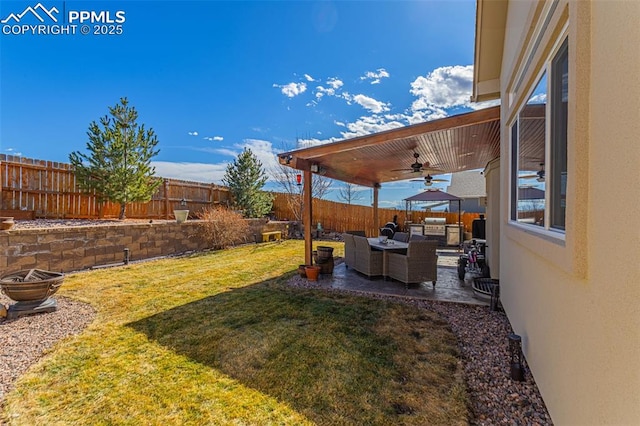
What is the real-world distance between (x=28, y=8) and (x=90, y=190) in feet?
16.6

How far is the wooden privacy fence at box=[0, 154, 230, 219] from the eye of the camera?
773cm

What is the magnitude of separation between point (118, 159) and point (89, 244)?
330 cm

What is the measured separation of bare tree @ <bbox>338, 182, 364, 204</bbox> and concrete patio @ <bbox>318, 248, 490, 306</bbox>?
592 inches

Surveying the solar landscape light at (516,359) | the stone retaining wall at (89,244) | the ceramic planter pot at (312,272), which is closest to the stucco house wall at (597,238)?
the solar landscape light at (516,359)

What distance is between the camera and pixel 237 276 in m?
6.72

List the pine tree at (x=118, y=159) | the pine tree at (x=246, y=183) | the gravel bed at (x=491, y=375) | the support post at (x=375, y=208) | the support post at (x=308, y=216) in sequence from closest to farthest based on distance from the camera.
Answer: the gravel bed at (x=491, y=375), the support post at (x=308, y=216), the pine tree at (x=118, y=159), the support post at (x=375, y=208), the pine tree at (x=246, y=183)

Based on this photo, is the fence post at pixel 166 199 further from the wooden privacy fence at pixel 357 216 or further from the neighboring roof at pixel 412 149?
the neighboring roof at pixel 412 149

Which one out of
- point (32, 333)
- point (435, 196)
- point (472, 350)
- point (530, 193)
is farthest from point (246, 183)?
point (530, 193)

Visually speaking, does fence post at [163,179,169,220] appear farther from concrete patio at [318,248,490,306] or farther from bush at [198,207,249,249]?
concrete patio at [318,248,490,306]

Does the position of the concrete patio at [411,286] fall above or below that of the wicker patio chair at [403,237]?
below

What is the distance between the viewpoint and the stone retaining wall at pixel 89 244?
588cm

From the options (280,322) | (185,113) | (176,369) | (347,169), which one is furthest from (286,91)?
(176,369)

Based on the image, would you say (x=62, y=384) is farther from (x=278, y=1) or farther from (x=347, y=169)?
(x=278, y=1)

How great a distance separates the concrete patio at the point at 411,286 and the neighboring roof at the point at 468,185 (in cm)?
1399
